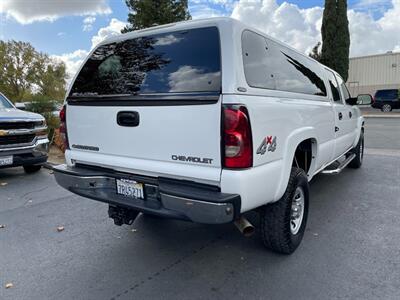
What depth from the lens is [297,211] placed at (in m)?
3.47

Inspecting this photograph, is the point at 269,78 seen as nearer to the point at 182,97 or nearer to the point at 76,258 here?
the point at 182,97

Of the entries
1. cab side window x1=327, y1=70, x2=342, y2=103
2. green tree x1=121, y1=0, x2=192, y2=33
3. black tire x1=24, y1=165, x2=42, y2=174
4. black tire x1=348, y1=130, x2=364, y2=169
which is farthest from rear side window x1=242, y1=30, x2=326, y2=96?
green tree x1=121, y1=0, x2=192, y2=33

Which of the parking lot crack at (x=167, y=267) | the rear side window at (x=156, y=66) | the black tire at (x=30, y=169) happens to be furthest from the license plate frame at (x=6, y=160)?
the parking lot crack at (x=167, y=267)

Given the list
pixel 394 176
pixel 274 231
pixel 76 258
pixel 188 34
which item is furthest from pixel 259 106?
pixel 394 176

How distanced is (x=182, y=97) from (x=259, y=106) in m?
0.61

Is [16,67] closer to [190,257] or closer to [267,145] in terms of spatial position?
[190,257]

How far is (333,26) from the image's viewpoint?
24.6 metres

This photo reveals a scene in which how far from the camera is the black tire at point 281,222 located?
300 centimetres

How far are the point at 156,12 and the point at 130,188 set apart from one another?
A: 16.0 metres

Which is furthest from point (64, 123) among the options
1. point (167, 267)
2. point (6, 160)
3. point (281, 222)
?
point (6, 160)

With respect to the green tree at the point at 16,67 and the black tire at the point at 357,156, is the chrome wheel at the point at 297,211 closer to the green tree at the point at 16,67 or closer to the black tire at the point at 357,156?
the black tire at the point at 357,156

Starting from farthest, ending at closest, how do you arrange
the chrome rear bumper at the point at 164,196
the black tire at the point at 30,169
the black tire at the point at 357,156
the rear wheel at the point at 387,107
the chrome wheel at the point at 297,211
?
the rear wheel at the point at 387,107, the black tire at the point at 30,169, the black tire at the point at 357,156, the chrome wheel at the point at 297,211, the chrome rear bumper at the point at 164,196

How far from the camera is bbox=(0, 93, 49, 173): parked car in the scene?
5996mm

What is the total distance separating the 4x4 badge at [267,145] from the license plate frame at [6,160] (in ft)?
17.3
